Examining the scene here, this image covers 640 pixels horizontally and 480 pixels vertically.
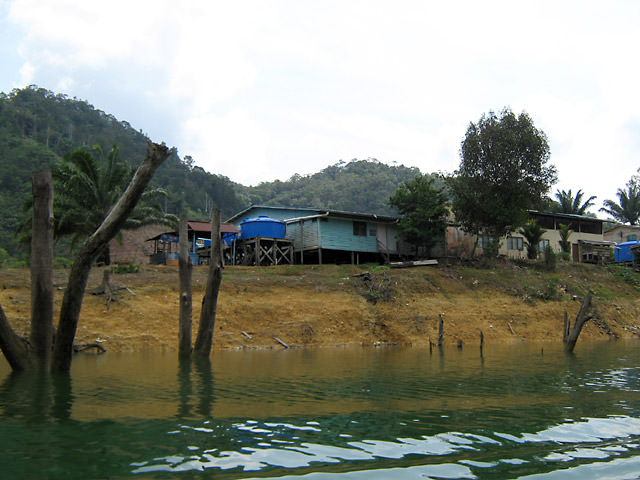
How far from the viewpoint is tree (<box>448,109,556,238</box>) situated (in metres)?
39.6

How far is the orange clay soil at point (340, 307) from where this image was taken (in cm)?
2448

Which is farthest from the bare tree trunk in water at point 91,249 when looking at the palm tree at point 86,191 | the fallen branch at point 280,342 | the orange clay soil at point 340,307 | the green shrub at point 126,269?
the palm tree at point 86,191

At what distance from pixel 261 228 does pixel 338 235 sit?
567cm

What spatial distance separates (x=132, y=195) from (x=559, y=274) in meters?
38.0

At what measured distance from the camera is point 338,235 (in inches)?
1588

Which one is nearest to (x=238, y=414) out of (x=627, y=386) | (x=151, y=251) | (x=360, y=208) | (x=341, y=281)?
(x=627, y=386)

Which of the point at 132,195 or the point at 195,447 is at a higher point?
the point at 132,195

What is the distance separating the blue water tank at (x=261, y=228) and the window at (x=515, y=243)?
2086 cm

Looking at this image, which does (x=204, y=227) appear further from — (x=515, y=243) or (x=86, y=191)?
(x=515, y=243)

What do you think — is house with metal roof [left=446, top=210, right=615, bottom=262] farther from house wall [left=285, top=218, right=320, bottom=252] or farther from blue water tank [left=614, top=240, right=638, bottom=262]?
house wall [left=285, top=218, right=320, bottom=252]

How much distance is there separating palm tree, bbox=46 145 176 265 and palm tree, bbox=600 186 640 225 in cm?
5846

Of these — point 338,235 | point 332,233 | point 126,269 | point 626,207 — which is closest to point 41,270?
point 126,269

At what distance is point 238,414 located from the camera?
27.6 ft

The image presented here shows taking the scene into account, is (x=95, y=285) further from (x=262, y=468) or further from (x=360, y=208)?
(x=360, y=208)
